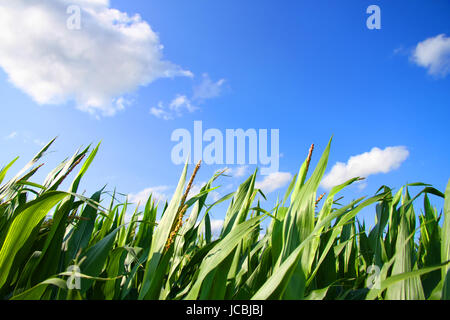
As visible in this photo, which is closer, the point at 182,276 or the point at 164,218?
the point at 164,218

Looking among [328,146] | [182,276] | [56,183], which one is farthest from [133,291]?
[328,146]

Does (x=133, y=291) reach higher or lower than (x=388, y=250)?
lower

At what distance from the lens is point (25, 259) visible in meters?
0.83

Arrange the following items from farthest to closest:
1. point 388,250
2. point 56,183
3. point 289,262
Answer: point 56,183
point 388,250
point 289,262

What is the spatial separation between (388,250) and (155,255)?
59cm

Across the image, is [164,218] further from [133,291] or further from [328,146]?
[328,146]

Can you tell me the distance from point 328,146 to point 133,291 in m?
0.65

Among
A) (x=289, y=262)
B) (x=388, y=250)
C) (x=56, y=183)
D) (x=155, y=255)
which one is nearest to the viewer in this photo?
(x=289, y=262)

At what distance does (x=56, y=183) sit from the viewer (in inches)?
36.3
